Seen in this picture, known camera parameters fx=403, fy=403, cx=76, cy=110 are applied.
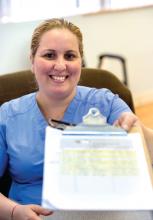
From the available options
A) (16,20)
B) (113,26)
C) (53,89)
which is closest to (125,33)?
(113,26)

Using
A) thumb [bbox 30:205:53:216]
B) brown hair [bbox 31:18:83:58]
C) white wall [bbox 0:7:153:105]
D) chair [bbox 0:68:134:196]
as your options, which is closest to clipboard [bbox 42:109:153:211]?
thumb [bbox 30:205:53:216]

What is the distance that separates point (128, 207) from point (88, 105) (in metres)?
0.59

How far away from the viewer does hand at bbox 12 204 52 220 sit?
3.26 ft

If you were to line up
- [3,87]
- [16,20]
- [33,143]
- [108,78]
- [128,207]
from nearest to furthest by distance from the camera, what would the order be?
[128,207], [33,143], [3,87], [108,78], [16,20]

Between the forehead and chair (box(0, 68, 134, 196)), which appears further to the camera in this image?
chair (box(0, 68, 134, 196))

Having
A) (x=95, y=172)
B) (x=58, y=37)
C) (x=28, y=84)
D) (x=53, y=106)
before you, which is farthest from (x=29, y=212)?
(x=28, y=84)

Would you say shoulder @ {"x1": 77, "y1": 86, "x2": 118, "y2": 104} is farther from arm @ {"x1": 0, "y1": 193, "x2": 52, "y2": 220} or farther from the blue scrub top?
arm @ {"x1": 0, "y1": 193, "x2": 52, "y2": 220}

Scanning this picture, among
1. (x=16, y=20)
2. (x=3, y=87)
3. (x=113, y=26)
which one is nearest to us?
(x=3, y=87)

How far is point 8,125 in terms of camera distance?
49.6 inches

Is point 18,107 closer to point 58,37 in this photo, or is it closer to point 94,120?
point 58,37

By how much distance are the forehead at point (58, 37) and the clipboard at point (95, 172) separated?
1.25ft

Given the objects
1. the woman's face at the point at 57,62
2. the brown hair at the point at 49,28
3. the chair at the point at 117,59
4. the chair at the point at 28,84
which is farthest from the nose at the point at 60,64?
the chair at the point at 117,59

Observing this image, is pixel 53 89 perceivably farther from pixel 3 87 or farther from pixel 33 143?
pixel 3 87

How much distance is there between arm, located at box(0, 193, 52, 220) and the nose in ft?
1.36
